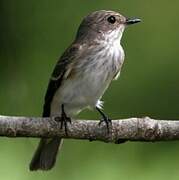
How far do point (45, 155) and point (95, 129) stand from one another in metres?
0.69

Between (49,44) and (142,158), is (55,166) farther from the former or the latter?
(49,44)

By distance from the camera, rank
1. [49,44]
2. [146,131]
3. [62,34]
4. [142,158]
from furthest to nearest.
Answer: [62,34]
[49,44]
[142,158]
[146,131]

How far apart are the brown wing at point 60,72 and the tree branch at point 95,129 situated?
0.49 meters

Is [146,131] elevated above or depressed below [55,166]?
above

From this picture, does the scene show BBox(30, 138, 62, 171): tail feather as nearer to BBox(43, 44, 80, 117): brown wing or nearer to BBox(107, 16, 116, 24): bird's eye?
BBox(43, 44, 80, 117): brown wing

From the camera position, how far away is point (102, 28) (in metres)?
3.53

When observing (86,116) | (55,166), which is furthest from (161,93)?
(55,166)

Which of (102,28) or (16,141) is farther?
(102,28)

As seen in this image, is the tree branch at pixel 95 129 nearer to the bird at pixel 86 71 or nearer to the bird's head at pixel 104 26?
the bird at pixel 86 71

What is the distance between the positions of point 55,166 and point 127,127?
58 centimetres

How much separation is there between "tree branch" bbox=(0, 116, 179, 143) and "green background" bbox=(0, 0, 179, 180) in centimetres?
18

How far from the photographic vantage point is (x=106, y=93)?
11.9ft

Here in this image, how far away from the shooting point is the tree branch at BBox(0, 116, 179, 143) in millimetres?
2838

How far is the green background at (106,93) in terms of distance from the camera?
3086mm
